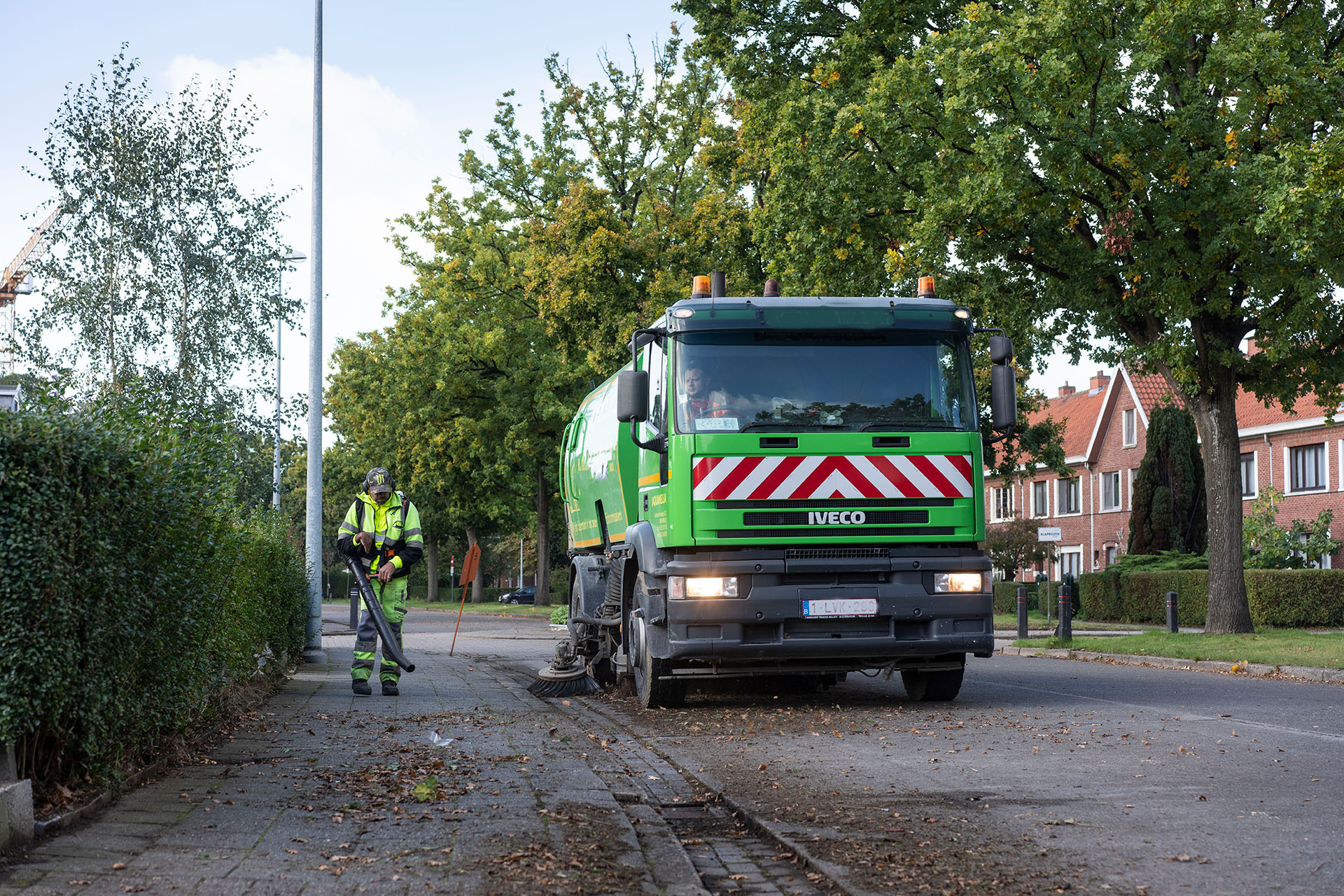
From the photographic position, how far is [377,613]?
1223 centimetres

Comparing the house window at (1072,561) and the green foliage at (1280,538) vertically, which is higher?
the green foliage at (1280,538)

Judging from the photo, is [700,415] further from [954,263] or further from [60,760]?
[954,263]

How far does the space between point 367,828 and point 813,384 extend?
594 centimetres

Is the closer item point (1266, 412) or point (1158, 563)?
point (1158, 563)

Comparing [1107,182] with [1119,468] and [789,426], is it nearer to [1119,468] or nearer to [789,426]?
[789,426]

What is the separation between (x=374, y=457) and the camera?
4653 cm

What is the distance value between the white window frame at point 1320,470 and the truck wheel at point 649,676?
3380cm

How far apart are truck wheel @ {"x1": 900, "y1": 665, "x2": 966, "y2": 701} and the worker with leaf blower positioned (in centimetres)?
449

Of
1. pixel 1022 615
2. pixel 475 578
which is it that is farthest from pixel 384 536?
pixel 475 578

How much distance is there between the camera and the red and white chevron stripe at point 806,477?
10484mm

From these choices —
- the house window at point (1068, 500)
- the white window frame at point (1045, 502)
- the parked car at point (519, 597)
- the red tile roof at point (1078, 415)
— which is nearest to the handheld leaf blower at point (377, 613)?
the red tile roof at point (1078, 415)

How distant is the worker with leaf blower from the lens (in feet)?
40.2

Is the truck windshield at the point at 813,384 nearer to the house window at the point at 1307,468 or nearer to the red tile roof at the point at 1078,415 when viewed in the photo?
the house window at the point at 1307,468

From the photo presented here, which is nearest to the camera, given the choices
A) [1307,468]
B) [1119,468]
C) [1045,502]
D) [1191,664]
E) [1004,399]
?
[1004,399]
